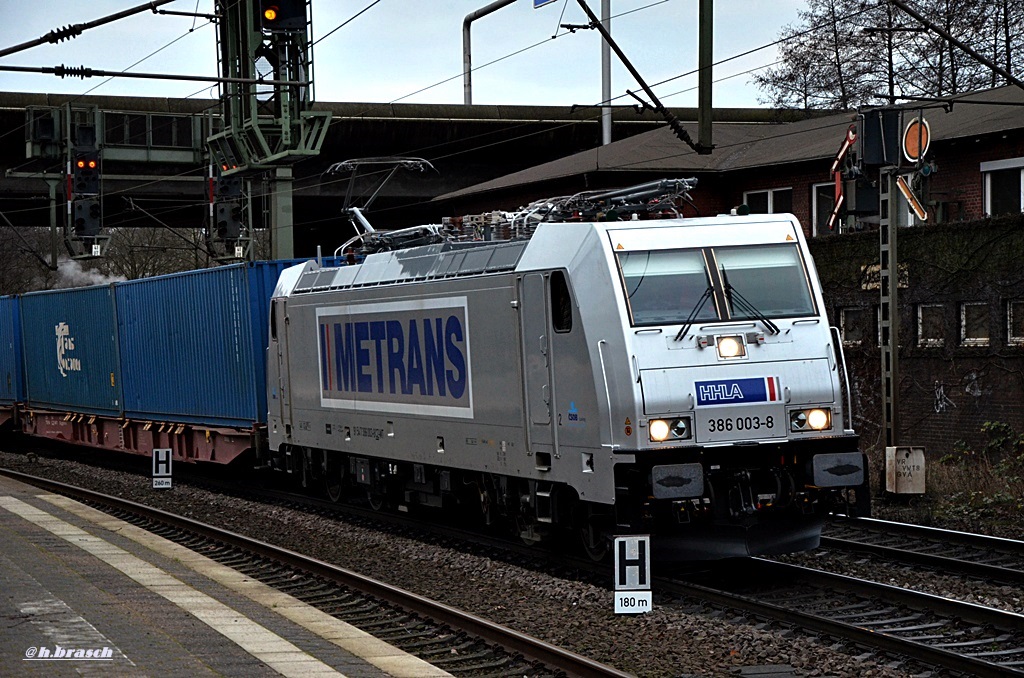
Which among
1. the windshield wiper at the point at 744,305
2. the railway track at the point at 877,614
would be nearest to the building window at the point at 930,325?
the railway track at the point at 877,614

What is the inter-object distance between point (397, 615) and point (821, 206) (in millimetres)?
22218

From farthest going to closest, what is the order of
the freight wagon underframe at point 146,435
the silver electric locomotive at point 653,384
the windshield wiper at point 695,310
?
1. the freight wagon underframe at point 146,435
2. the windshield wiper at point 695,310
3. the silver electric locomotive at point 653,384

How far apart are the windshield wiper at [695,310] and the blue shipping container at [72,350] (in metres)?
17.8

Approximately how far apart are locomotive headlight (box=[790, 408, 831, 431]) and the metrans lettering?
3.83 metres

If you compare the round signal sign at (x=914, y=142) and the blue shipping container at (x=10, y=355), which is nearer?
the round signal sign at (x=914, y=142)

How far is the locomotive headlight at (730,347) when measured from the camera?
1259 cm

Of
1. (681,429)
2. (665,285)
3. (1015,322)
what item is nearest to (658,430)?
(681,429)

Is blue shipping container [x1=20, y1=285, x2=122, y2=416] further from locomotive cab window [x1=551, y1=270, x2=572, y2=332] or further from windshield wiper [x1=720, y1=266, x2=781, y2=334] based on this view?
windshield wiper [x1=720, y1=266, x2=781, y2=334]

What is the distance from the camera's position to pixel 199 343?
2405cm

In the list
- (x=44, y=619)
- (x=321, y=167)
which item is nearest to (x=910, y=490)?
(x=44, y=619)

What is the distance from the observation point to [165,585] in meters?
12.4

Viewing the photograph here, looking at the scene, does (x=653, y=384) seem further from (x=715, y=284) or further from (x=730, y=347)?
(x=715, y=284)

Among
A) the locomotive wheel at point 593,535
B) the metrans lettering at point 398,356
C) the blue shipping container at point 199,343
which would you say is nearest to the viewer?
the locomotive wheel at point 593,535

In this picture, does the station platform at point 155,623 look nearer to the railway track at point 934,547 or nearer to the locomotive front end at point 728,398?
the locomotive front end at point 728,398
